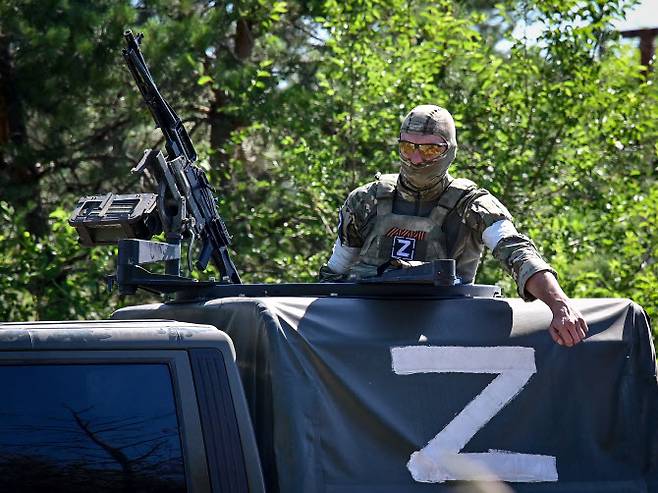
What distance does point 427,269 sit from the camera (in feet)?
11.2

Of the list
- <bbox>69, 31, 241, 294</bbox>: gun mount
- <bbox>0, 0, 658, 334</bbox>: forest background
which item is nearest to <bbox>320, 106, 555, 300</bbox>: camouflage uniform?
<bbox>69, 31, 241, 294</bbox>: gun mount

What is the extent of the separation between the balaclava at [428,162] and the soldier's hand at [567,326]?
1105 mm

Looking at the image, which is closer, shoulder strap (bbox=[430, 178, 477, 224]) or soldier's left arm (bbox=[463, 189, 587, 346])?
soldier's left arm (bbox=[463, 189, 587, 346])

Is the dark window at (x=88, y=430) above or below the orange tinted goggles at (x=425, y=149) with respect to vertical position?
below

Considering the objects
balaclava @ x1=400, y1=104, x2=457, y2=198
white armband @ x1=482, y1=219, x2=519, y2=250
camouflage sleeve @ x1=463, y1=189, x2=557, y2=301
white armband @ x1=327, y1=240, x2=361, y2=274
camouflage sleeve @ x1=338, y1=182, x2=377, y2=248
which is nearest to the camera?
camouflage sleeve @ x1=463, y1=189, x2=557, y2=301

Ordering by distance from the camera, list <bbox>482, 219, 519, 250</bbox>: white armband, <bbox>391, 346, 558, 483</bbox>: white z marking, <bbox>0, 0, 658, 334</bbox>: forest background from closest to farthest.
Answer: <bbox>391, 346, 558, 483</bbox>: white z marking
<bbox>482, 219, 519, 250</bbox>: white armband
<bbox>0, 0, 658, 334</bbox>: forest background

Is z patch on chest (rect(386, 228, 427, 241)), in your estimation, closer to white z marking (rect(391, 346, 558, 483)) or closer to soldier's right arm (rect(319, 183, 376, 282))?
soldier's right arm (rect(319, 183, 376, 282))

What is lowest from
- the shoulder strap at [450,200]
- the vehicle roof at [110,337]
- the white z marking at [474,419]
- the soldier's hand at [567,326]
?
the white z marking at [474,419]

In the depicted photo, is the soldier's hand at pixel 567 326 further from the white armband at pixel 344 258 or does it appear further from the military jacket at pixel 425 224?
the white armband at pixel 344 258

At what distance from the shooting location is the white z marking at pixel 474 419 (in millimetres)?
3332

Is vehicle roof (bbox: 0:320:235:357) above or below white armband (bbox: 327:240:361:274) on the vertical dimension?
above

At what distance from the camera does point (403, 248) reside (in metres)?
4.37

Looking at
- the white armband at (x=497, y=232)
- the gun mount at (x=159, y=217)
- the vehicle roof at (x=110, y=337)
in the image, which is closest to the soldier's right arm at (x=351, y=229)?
the gun mount at (x=159, y=217)

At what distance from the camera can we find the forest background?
8945 millimetres
